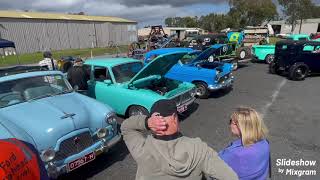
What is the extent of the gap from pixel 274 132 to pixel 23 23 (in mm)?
34408

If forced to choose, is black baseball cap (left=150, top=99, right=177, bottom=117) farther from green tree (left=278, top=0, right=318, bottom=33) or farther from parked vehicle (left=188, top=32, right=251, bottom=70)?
green tree (left=278, top=0, right=318, bottom=33)

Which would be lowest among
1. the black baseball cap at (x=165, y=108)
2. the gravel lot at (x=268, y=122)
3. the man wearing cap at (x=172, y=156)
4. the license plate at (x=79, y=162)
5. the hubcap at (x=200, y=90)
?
the gravel lot at (x=268, y=122)

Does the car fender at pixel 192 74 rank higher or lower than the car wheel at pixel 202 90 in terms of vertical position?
higher

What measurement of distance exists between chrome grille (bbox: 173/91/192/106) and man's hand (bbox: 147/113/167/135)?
16.6 feet

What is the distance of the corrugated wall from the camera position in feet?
108

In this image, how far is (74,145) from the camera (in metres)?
4.42

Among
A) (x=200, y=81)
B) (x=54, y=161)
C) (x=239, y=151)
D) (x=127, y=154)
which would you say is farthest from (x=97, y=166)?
(x=200, y=81)

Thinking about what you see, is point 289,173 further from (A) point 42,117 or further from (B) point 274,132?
(A) point 42,117

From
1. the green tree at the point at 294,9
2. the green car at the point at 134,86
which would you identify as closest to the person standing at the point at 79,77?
the green car at the point at 134,86

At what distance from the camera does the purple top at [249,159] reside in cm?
246

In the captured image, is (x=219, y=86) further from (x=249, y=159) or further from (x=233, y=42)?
(x=233, y=42)

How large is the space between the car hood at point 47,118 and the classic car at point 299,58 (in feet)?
34.8

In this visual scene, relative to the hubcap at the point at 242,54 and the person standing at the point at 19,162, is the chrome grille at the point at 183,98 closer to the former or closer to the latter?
the person standing at the point at 19,162

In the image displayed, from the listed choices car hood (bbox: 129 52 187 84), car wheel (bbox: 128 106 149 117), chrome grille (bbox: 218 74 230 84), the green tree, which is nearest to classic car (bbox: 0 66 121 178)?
car wheel (bbox: 128 106 149 117)
